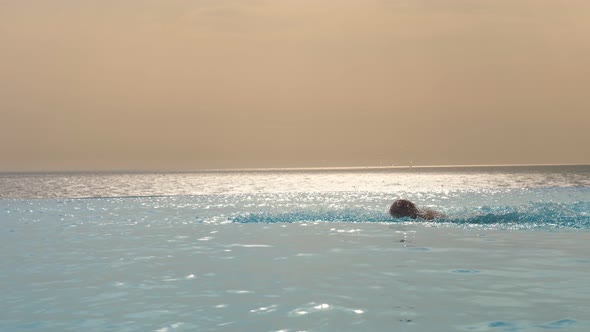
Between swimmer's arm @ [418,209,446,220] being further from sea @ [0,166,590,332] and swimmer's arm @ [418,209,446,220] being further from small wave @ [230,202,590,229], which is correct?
sea @ [0,166,590,332]

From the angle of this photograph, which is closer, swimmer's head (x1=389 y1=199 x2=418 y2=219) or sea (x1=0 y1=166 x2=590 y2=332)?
sea (x1=0 y1=166 x2=590 y2=332)

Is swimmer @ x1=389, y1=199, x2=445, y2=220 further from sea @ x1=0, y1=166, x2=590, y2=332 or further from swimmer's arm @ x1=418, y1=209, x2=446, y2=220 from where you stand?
sea @ x1=0, y1=166, x2=590, y2=332

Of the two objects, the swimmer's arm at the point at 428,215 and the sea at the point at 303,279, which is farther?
the swimmer's arm at the point at 428,215

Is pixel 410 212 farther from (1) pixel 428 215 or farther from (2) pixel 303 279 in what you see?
(2) pixel 303 279

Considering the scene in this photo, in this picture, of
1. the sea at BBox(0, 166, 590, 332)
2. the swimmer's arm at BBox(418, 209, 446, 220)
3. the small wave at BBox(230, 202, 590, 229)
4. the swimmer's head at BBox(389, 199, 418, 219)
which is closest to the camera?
the sea at BBox(0, 166, 590, 332)

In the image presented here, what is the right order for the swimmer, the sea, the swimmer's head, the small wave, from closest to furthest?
the sea, the small wave, the swimmer, the swimmer's head

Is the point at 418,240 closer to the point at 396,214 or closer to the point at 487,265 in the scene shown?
the point at 487,265

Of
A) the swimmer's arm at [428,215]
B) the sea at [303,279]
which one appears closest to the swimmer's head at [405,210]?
the swimmer's arm at [428,215]

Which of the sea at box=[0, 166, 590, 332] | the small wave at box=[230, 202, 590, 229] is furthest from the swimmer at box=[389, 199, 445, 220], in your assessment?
the sea at box=[0, 166, 590, 332]

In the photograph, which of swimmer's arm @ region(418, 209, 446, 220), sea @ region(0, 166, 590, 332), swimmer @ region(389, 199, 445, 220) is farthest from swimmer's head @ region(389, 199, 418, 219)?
sea @ region(0, 166, 590, 332)

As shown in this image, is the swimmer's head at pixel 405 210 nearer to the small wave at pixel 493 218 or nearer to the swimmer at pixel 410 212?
the swimmer at pixel 410 212

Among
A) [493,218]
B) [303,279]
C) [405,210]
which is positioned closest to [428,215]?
[405,210]

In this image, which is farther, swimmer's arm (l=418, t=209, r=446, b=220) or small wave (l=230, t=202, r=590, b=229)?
swimmer's arm (l=418, t=209, r=446, b=220)

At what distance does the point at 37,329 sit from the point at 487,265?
32.5 ft
